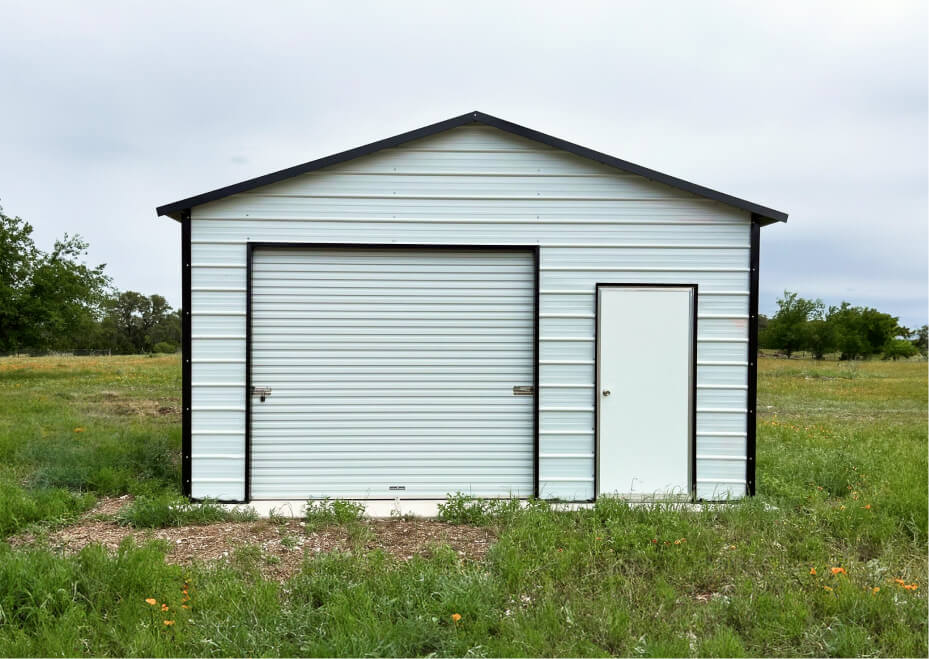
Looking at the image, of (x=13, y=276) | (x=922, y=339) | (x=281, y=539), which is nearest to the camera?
(x=281, y=539)

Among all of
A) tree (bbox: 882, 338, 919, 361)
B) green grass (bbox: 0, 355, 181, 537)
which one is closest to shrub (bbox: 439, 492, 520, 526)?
green grass (bbox: 0, 355, 181, 537)

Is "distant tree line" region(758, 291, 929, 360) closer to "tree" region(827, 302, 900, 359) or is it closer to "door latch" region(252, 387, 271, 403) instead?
"tree" region(827, 302, 900, 359)

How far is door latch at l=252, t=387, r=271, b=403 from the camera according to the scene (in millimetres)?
6465

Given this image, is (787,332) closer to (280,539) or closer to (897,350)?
(897,350)

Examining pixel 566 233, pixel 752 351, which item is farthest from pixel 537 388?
pixel 752 351

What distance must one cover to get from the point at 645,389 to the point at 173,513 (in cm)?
466

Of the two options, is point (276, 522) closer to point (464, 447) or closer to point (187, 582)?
point (187, 582)

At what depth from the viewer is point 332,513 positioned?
5859mm

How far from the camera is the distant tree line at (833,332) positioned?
4869 cm

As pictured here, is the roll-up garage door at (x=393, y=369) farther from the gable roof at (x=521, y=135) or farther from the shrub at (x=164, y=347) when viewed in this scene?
the shrub at (x=164, y=347)

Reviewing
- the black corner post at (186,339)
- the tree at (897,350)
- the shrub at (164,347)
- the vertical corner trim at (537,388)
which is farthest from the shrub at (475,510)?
the tree at (897,350)

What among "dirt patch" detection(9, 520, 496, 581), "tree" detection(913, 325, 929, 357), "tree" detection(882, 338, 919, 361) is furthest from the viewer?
"tree" detection(913, 325, 929, 357)

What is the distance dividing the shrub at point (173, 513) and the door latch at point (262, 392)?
1115 millimetres

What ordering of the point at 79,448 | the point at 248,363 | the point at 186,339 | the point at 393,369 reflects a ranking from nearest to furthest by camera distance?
the point at 186,339
the point at 248,363
the point at 393,369
the point at 79,448
